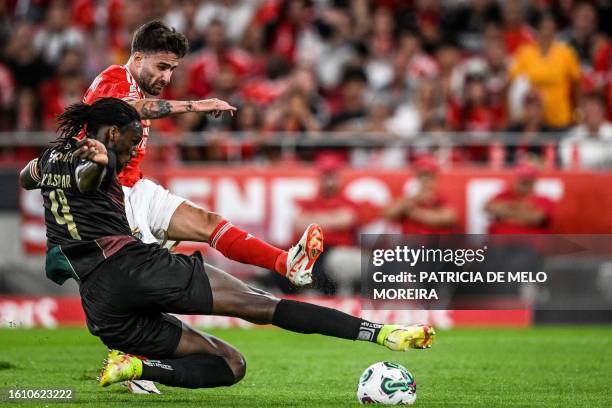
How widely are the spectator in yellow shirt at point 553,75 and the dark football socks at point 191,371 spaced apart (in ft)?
31.1

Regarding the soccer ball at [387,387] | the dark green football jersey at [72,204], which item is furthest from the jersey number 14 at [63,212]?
the soccer ball at [387,387]

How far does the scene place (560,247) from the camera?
14.3 metres

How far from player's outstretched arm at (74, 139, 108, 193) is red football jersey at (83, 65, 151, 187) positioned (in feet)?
4.69

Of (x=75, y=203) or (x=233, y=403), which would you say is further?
(x=233, y=403)

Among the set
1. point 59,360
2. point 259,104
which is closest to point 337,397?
point 59,360

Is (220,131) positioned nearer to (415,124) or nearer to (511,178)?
(415,124)

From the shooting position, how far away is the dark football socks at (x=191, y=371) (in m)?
7.41

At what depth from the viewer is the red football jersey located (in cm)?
857

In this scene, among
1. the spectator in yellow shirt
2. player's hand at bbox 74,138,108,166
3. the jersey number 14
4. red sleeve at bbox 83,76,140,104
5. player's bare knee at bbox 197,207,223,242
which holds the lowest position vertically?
the jersey number 14

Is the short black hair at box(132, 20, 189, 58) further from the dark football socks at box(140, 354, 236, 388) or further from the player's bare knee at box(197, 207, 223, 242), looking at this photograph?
the dark football socks at box(140, 354, 236, 388)

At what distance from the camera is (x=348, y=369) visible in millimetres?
10141

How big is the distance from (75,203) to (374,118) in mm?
8921

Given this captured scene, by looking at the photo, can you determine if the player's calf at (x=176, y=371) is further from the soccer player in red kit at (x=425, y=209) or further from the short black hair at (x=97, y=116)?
the soccer player in red kit at (x=425, y=209)

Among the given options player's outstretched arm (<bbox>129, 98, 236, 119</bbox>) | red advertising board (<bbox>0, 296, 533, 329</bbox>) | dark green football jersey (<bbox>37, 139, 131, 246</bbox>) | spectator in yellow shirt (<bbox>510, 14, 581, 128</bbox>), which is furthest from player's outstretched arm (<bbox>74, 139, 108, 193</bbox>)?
spectator in yellow shirt (<bbox>510, 14, 581, 128</bbox>)
